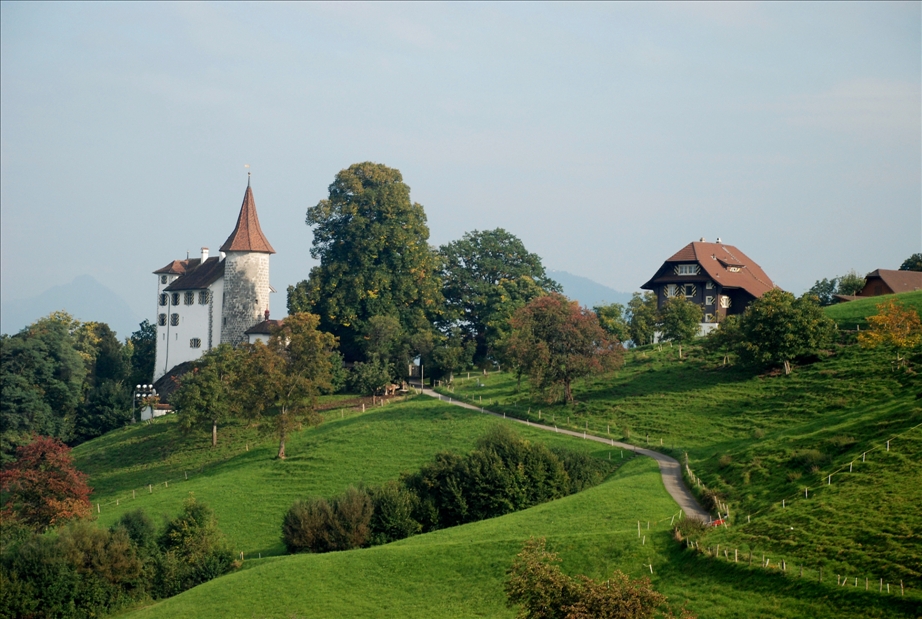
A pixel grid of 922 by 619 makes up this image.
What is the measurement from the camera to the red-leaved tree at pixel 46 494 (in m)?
53.8

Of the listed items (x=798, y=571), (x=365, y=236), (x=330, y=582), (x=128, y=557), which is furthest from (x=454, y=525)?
(x=365, y=236)

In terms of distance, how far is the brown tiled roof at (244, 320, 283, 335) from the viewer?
8294cm

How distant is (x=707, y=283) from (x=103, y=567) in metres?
52.4

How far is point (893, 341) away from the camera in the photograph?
56.8m

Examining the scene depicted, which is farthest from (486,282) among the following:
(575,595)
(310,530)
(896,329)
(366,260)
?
(575,595)

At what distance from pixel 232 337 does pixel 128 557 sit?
4090 cm

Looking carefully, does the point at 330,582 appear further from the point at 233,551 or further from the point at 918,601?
the point at 918,601

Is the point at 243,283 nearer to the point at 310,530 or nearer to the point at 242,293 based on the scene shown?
the point at 242,293

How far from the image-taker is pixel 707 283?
8200 cm

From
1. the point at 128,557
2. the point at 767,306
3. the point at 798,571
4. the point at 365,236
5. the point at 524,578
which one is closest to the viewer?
the point at 524,578

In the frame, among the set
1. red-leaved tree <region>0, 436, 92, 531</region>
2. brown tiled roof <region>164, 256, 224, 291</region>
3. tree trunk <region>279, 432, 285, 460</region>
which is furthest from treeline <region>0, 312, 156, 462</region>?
tree trunk <region>279, 432, 285, 460</region>

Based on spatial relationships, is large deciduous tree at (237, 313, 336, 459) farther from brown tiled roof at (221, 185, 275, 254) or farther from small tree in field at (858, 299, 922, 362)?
small tree in field at (858, 299, 922, 362)

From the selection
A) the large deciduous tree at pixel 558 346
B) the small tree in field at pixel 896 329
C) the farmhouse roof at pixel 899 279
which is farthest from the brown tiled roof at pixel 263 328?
the farmhouse roof at pixel 899 279

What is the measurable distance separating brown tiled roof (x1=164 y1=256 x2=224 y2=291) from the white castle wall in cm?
204
